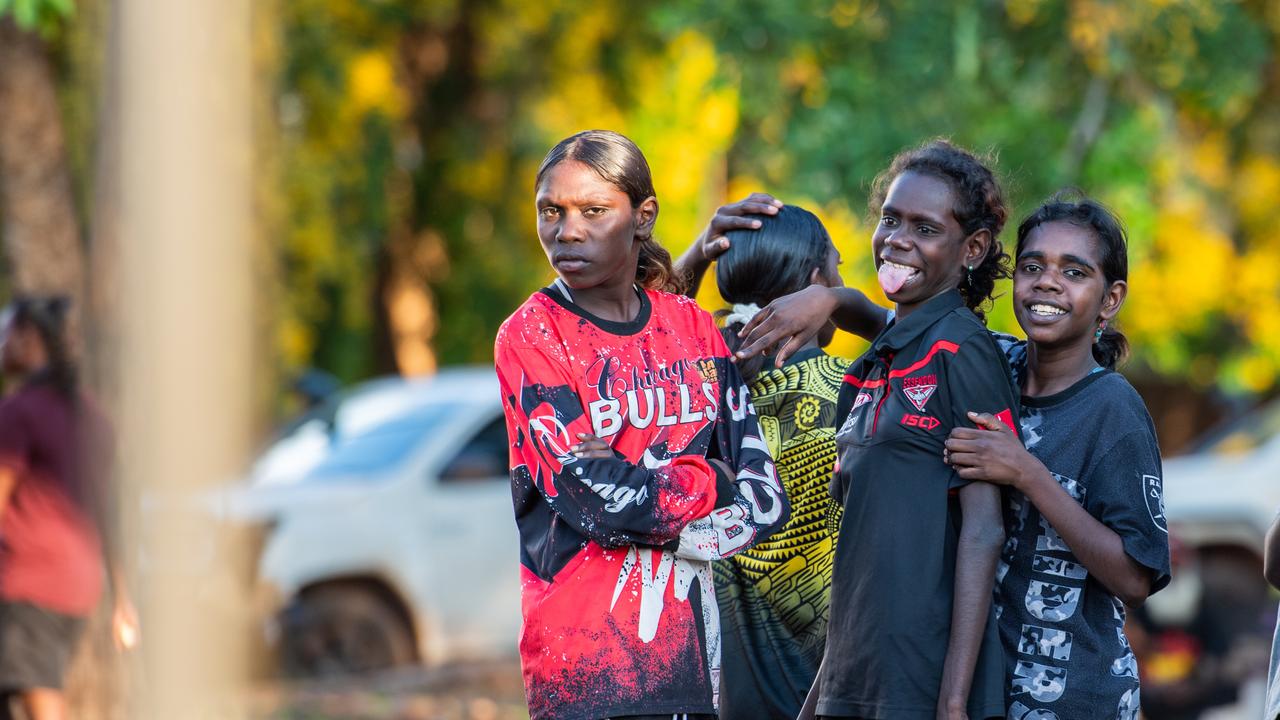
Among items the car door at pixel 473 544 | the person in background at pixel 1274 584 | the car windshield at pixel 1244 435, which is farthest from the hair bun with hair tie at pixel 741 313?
the car windshield at pixel 1244 435

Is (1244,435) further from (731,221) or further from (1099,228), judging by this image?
(1099,228)

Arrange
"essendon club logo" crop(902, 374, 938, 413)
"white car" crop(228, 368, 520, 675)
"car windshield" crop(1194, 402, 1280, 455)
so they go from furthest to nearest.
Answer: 1. "car windshield" crop(1194, 402, 1280, 455)
2. "white car" crop(228, 368, 520, 675)
3. "essendon club logo" crop(902, 374, 938, 413)

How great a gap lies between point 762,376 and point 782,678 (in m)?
0.68

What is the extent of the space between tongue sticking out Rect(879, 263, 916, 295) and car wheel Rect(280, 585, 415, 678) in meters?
7.36

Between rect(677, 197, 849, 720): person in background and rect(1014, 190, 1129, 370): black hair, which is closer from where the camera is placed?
rect(1014, 190, 1129, 370): black hair

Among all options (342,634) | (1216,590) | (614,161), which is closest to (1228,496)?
(1216,590)

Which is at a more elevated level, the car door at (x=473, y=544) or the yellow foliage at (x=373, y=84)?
the yellow foliage at (x=373, y=84)

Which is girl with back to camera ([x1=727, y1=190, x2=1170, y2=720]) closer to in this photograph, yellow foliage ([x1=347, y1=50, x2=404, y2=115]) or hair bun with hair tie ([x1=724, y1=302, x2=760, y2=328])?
hair bun with hair tie ([x1=724, y1=302, x2=760, y2=328])

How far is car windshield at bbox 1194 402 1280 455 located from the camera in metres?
11.9

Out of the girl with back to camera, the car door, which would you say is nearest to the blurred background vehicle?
the car door

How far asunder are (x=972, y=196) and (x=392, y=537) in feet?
24.0

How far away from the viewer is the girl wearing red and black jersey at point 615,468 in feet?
9.72

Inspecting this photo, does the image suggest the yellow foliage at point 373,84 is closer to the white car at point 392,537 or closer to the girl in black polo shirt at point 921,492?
the white car at point 392,537

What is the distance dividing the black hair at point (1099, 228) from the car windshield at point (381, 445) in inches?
287
